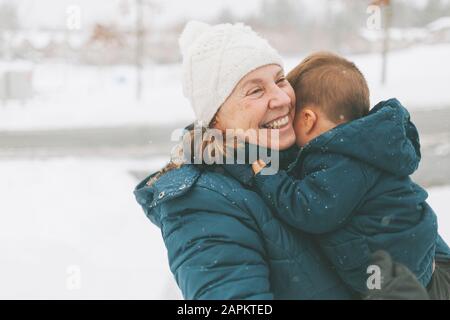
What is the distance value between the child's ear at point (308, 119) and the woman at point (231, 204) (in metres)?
0.04

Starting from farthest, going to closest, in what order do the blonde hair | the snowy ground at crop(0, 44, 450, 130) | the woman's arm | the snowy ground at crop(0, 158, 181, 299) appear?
the snowy ground at crop(0, 44, 450, 130)
the snowy ground at crop(0, 158, 181, 299)
the blonde hair
the woman's arm

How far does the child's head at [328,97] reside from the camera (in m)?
1.46

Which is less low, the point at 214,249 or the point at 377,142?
the point at 377,142

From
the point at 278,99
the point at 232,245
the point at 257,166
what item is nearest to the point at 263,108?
the point at 278,99

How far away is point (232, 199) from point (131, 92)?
622 inches

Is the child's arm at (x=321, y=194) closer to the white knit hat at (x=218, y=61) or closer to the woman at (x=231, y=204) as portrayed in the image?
the woman at (x=231, y=204)

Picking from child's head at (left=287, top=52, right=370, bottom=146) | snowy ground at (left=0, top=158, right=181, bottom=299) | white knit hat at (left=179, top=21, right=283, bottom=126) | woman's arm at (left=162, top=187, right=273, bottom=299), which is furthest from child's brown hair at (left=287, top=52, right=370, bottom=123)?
snowy ground at (left=0, top=158, right=181, bottom=299)

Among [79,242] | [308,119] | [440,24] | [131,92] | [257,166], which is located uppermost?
[440,24]

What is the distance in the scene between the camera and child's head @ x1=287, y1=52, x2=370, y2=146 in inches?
57.4

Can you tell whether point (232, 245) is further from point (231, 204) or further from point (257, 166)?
point (257, 166)

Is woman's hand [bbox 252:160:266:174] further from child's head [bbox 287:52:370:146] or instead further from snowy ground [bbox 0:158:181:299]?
snowy ground [bbox 0:158:181:299]

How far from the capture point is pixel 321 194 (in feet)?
4.36

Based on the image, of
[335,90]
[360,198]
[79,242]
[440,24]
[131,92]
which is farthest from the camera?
[440,24]

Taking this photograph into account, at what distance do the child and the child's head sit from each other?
45 mm
